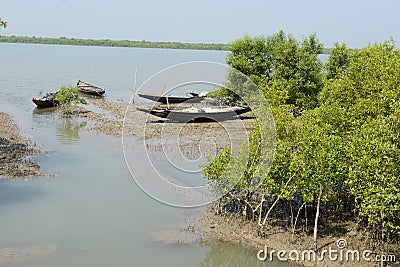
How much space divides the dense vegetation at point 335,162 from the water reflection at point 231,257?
3.60 ft

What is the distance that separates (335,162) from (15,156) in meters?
15.1

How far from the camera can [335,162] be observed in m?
12.1

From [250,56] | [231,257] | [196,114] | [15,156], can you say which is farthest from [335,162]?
[250,56]

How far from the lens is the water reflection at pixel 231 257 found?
497 inches

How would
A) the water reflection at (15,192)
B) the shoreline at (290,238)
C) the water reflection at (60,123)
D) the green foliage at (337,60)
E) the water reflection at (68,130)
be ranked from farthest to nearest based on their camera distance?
the green foliage at (337,60) < the water reflection at (60,123) < the water reflection at (68,130) < the water reflection at (15,192) < the shoreline at (290,238)

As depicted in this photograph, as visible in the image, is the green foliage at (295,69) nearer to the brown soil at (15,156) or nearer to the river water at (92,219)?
the river water at (92,219)

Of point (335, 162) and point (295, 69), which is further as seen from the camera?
point (295, 69)

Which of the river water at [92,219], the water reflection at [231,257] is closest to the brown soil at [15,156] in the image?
the river water at [92,219]

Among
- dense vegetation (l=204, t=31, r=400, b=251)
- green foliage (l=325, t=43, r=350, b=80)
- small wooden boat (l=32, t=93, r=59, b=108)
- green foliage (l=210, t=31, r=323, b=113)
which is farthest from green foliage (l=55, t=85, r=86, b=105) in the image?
dense vegetation (l=204, t=31, r=400, b=251)

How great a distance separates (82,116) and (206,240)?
74.6ft

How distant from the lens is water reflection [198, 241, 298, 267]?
1262cm

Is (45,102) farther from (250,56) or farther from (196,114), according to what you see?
(250,56)

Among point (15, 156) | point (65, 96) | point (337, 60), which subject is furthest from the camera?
point (65, 96)

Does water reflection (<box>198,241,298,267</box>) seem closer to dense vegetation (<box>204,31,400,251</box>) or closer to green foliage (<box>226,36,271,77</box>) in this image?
dense vegetation (<box>204,31,400,251</box>)
